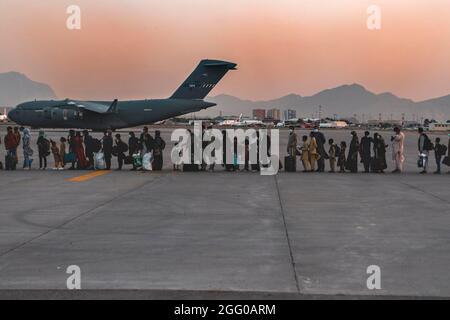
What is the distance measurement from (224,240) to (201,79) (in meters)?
44.1

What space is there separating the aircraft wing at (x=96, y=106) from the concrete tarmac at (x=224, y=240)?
32.6m

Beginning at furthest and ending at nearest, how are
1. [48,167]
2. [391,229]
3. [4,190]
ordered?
[48,167]
[4,190]
[391,229]

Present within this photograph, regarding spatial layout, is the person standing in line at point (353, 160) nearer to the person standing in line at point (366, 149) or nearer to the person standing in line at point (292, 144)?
→ the person standing in line at point (366, 149)

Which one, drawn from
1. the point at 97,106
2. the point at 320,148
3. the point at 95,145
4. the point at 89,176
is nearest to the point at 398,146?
the point at 320,148

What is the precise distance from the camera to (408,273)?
25.5 ft

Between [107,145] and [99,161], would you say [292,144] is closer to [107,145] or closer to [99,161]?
[107,145]

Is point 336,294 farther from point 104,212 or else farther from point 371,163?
point 371,163

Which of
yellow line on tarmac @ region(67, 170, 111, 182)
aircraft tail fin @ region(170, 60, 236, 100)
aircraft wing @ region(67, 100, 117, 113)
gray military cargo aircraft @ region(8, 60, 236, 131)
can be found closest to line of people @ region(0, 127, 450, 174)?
yellow line on tarmac @ region(67, 170, 111, 182)

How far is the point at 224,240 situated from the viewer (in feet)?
32.7

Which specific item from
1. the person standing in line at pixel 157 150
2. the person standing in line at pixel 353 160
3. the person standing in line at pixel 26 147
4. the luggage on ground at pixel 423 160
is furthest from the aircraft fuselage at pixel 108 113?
the luggage on ground at pixel 423 160
